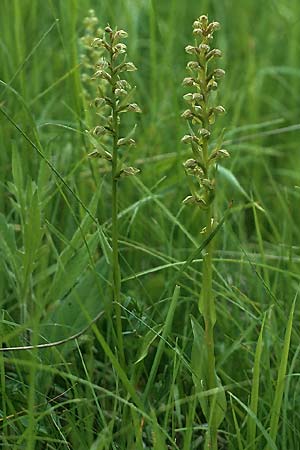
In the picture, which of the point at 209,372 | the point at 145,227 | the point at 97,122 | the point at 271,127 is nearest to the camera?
the point at 209,372

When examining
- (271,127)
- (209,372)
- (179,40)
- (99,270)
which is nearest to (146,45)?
(179,40)

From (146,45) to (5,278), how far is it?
1.86m

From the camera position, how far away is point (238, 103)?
316 cm

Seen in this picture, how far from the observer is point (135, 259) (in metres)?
2.34

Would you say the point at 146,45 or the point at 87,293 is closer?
the point at 87,293

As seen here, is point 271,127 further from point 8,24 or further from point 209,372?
point 209,372

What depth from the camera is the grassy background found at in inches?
69.1

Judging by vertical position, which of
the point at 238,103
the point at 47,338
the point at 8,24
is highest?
the point at 8,24

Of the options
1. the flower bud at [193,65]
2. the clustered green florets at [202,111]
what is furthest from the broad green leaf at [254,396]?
the flower bud at [193,65]

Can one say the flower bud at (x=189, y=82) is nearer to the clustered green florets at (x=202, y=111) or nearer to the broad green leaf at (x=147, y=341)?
the clustered green florets at (x=202, y=111)

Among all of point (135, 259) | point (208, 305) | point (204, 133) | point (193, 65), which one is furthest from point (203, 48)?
point (135, 259)

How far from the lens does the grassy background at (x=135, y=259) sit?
1.76m

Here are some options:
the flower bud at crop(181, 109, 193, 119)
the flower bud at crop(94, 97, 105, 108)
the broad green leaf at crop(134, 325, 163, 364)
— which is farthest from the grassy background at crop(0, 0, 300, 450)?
the flower bud at crop(181, 109, 193, 119)

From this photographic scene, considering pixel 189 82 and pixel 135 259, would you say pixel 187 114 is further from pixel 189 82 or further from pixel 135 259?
pixel 135 259
